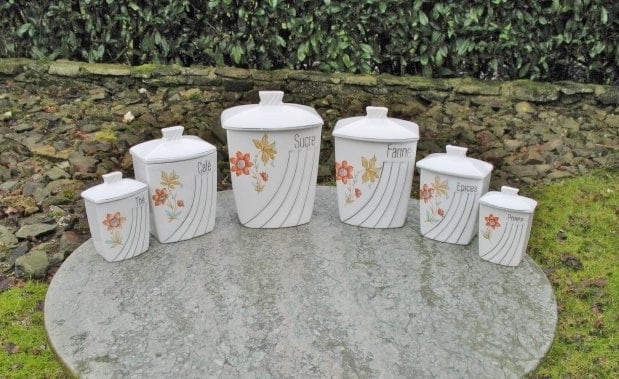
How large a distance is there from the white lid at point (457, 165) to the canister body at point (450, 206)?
0.8 inches

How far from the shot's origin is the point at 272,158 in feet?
7.63

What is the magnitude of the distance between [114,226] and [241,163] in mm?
546

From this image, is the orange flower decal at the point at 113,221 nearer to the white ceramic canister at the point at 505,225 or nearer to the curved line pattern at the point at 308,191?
the curved line pattern at the point at 308,191

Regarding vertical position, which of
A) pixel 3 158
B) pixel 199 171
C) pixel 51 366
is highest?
pixel 199 171

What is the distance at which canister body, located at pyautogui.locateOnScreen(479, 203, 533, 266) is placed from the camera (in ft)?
7.00

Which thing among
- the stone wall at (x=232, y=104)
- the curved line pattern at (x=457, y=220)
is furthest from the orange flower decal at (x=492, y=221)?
the stone wall at (x=232, y=104)

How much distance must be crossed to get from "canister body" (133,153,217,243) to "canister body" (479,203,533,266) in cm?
107

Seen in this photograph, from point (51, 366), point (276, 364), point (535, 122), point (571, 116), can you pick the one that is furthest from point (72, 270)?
point (571, 116)

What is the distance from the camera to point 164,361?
1.68 metres

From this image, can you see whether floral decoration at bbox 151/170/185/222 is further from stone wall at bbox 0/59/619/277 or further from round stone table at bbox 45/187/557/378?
stone wall at bbox 0/59/619/277

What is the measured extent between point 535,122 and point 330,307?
2202mm

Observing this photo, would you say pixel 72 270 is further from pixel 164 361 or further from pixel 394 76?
pixel 394 76

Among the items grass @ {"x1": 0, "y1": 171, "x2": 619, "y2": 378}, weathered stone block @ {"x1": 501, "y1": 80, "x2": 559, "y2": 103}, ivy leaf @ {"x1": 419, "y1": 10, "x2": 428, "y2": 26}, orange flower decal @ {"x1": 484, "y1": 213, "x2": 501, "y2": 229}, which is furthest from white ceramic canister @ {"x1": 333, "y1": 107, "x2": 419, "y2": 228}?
weathered stone block @ {"x1": 501, "y1": 80, "x2": 559, "y2": 103}

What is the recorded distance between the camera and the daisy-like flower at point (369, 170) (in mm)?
2356
